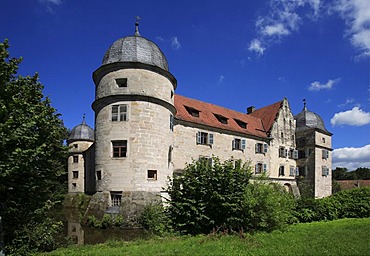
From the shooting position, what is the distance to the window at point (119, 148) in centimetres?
1974

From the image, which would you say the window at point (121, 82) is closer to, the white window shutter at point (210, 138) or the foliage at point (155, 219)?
the foliage at point (155, 219)

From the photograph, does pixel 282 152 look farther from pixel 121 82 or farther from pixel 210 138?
pixel 121 82

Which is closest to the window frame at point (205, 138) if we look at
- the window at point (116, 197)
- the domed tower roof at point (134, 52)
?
the domed tower roof at point (134, 52)

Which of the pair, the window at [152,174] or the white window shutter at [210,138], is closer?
the window at [152,174]

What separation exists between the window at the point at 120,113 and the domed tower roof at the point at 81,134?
1861cm

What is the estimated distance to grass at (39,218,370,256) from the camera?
985cm

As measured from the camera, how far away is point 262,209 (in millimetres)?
13688

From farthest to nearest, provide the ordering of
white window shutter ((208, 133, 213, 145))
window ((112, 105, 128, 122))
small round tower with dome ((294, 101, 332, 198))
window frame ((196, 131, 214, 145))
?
small round tower with dome ((294, 101, 332, 198)) → white window shutter ((208, 133, 213, 145)) → window frame ((196, 131, 214, 145)) → window ((112, 105, 128, 122))

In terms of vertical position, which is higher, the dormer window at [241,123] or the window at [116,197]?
the dormer window at [241,123]

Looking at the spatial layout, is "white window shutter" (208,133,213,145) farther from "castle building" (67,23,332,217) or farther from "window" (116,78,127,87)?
"window" (116,78,127,87)

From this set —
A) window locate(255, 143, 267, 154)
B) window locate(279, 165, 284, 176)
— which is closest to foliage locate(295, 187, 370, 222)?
window locate(255, 143, 267, 154)

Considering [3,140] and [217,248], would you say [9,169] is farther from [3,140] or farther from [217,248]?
[217,248]

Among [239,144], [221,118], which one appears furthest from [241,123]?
[221,118]

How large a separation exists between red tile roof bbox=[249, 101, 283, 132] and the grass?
23187mm
